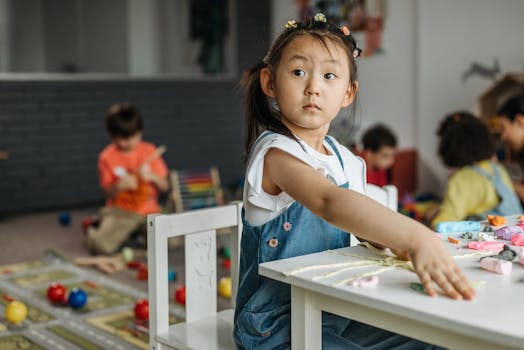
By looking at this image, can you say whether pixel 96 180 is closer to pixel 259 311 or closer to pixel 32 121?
pixel 32 121

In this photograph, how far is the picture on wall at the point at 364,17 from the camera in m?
5.20

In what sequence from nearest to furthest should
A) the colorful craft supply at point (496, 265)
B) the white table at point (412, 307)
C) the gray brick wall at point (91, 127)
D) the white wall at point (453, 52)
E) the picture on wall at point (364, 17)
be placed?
the white table at point (412, 307) → the colorful craft supply at point (496, 265) → the white wall at point (453, 52) → the gray brick wall at point (91, 127) → the picture on wall at point (364, 17)

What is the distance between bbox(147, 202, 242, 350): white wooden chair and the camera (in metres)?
1.53

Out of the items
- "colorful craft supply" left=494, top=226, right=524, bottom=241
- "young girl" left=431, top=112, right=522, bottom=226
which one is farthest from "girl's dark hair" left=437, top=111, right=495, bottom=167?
"colorful craft supply" left=494, top=226, right=524, bottom=241

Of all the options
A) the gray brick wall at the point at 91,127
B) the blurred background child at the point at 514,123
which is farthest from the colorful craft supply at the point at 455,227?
the gray brick wall at the point at 91,127

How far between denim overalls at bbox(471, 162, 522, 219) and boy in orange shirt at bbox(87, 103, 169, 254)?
5.73ft

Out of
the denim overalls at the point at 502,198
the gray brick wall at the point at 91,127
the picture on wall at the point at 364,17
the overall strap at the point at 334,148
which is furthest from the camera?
the picture on wall at the point at 364,17

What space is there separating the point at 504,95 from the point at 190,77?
2.55m

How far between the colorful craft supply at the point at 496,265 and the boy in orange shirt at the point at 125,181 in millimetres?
2875

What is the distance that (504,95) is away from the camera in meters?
4.32

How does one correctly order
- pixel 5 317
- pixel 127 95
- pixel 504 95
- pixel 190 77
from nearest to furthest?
pixel 5 317 → pixel 504 95 → pixel 127 95 → pixel 190 77

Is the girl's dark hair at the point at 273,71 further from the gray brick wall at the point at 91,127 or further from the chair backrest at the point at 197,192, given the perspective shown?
the gray brick wall at the point at 91,127

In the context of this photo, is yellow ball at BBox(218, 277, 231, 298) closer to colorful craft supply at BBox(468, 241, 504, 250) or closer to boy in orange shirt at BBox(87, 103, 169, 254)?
boy in orange shirt at BBox(87, 103, 169, 254)

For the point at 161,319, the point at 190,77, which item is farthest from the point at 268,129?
the point at 190,77
